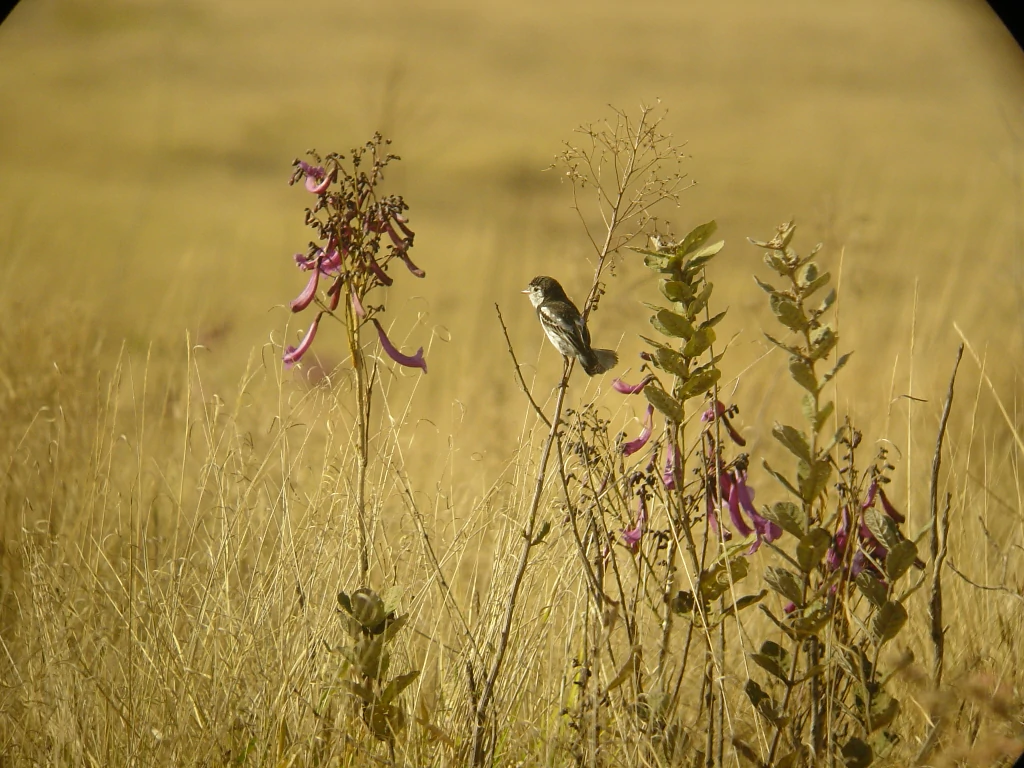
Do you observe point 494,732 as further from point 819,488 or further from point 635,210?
point 635,210

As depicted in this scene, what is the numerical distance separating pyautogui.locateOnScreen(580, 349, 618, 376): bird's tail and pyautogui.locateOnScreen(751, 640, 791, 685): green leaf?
1.68 feet

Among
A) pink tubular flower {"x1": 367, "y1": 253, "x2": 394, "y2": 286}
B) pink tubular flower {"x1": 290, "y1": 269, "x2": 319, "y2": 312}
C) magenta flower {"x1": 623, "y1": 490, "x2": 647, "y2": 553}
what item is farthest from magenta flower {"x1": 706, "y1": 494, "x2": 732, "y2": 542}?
pink tubular flower {"x1": 290, "y1": 269, "x2": 319, "y2": 312}

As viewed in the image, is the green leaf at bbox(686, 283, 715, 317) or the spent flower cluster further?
the spent flower cluster

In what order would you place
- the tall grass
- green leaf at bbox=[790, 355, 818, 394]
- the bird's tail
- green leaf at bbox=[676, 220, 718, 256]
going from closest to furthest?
green leaf at bbox=[790, 355, 818, 394] < green leaf at bbox=[676, 220, 718, 256] < the tall grass < the bird's tail

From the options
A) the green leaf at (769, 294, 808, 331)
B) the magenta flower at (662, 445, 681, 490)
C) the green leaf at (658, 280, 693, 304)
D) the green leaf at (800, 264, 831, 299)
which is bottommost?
the magenta flower at (662, 445, 681, 490)

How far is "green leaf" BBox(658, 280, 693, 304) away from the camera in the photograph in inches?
56.2

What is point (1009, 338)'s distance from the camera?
3.77m

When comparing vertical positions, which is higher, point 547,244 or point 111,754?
point 547,244

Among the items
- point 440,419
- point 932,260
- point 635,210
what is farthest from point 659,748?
point 932,260

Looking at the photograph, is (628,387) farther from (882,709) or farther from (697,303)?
(882,709)

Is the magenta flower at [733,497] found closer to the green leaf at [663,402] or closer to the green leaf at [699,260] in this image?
the green leaf at [663,402]

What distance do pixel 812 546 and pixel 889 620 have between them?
0.16 meters

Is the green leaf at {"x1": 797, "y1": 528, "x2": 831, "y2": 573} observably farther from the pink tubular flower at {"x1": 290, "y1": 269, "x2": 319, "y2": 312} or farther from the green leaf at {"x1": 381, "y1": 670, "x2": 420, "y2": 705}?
the pink tubular flower at {"x1": 290, "y1": 269, "x2": 319, "y2": 312}

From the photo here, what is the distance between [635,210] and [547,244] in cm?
419
